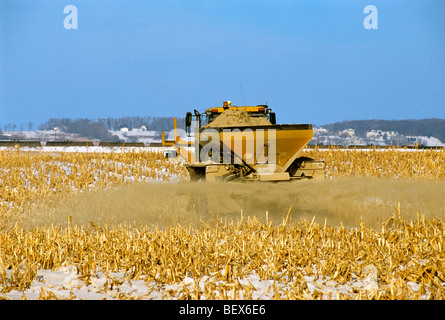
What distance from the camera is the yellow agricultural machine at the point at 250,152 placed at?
907 cm

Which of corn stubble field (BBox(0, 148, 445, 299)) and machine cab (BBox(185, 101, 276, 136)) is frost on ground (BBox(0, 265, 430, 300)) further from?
machine cab (BBox(185, 101, 276, 136))

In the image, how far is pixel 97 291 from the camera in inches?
172

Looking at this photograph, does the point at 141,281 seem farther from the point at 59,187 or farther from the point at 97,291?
the point at 59,187

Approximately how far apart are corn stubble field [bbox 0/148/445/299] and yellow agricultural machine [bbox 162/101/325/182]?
1.81 feet

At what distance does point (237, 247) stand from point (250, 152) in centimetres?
392

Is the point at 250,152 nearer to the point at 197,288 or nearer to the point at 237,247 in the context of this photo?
the point at 237,247

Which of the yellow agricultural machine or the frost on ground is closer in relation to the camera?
the frost on ground

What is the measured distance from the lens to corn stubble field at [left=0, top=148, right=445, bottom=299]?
4379 mm

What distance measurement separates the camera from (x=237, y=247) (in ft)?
18.0

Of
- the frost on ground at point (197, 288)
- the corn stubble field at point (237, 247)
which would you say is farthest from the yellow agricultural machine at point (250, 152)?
the frost on ground at point (197, 288)

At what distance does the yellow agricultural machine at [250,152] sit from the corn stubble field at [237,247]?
552 millimetres

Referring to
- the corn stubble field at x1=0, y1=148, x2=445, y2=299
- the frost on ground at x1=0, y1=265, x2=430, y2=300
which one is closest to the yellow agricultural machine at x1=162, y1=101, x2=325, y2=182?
the corn stubble field at x1=0, y1=148, x2=445, y2=299

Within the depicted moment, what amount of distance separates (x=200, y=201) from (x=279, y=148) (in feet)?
6.58

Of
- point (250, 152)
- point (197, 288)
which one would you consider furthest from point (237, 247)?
point (250, 152)
